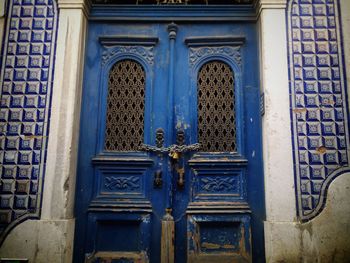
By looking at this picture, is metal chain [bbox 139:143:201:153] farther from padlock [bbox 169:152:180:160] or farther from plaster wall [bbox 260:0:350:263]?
plaster wall [bbox 260:0:350:263]

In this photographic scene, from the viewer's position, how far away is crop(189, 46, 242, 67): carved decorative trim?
384 centimetres

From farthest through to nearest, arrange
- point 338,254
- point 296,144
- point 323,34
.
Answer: point 323,34, point 296,144, point 338,254

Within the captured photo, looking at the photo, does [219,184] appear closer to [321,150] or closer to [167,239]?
[167,239]

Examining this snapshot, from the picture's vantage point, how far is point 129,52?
386 cm

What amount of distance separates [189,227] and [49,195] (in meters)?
1.43

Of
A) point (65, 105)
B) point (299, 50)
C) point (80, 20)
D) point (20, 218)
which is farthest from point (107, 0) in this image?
point (20, 218)

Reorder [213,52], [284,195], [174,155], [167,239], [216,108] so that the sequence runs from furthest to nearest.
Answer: [213,52], [216,108], [174,155], [167,239], [284,195]

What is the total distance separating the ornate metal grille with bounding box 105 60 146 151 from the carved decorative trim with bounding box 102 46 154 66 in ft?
0.34

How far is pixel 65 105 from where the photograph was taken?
350 cm

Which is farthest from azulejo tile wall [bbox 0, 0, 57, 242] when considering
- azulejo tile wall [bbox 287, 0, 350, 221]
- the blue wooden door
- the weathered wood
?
azulejo tile wall [bbox 287, 0, 350, 221]

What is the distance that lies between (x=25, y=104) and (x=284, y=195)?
2.75 meters

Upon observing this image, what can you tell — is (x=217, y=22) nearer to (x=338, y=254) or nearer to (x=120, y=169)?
(x=120, y=169)

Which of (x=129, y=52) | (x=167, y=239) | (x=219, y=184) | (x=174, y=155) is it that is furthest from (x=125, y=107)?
(x=167, y=239)

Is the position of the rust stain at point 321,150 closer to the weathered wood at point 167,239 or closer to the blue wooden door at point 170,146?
the blue wooden door at point 170,146
